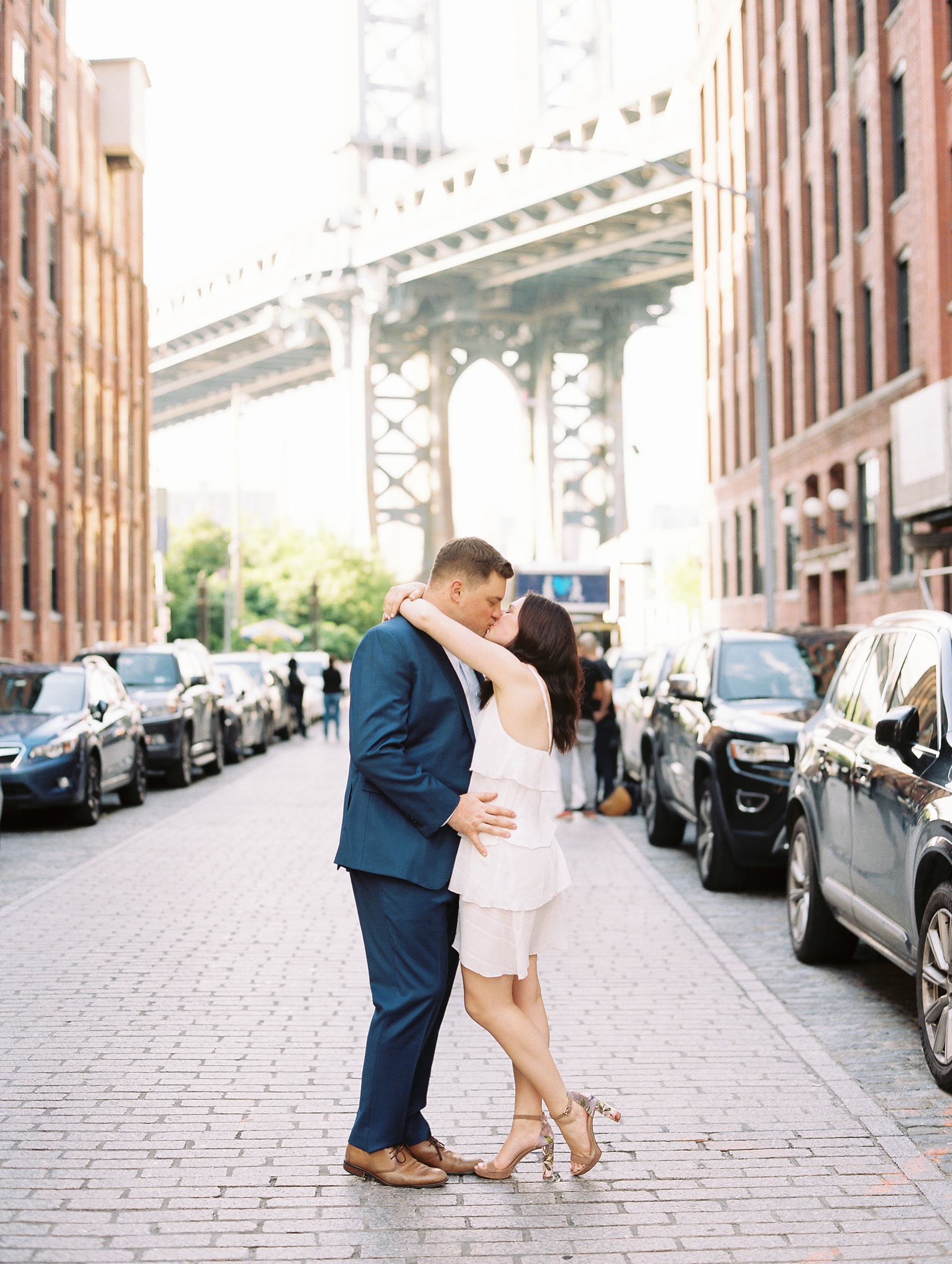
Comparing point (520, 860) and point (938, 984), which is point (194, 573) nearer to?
point (938, 984)

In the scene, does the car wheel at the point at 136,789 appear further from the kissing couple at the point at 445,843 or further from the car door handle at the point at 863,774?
the kissing couple at the point at 445,843

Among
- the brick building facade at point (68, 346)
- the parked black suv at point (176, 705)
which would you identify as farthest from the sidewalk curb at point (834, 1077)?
the brick building facade at point (68, 346)

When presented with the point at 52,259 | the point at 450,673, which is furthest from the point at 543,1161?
the point at 52,259

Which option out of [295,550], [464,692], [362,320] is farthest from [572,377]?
[464,692]

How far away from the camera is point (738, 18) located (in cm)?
4559

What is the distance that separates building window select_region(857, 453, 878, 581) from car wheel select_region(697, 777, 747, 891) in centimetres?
2189

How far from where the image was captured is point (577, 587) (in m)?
43.7

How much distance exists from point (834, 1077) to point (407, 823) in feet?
7.74

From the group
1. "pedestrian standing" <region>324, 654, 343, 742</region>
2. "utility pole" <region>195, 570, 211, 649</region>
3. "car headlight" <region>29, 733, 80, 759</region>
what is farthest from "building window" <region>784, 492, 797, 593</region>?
"car headlight" <region>29, 733, 80, 759</region>

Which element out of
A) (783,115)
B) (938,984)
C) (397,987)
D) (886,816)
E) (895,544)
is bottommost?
(938,984)

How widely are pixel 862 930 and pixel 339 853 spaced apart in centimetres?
324

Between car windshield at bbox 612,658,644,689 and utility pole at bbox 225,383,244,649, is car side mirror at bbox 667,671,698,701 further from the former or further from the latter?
utility pole at bbox 225,383,244,649

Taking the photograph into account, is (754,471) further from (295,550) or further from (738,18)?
(295,550)

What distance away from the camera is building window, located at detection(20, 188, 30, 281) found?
3453 cm
